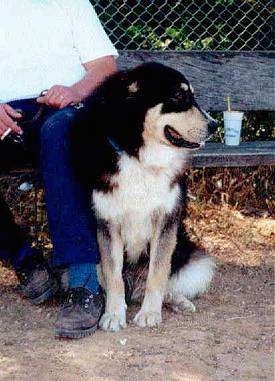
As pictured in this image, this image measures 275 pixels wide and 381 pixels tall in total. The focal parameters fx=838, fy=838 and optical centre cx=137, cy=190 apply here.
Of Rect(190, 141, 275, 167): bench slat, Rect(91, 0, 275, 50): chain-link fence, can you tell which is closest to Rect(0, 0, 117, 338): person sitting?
Rect(190, 141, 275, 167): bench slat

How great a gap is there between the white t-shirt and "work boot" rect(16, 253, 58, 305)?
0.85 metres

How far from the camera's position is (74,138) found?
3.93m

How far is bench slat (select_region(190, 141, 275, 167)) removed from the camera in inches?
186

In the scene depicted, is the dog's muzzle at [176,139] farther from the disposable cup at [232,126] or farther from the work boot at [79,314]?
the disposable cup at [232,126]

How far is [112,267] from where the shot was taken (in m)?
4.01

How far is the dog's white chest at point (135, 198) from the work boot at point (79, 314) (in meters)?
0.35

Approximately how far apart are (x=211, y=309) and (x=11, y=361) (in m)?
1.13

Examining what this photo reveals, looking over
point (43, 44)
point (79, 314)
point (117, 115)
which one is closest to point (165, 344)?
point (79, 314)

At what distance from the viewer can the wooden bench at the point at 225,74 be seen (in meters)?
5.23

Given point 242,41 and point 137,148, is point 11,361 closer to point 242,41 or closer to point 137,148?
point 137,148

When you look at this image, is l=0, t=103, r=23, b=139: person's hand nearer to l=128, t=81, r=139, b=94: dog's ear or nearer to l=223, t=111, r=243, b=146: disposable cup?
l=128, t=81, r=139, b=94: dog's ear

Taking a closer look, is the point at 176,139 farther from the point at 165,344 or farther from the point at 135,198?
the point at 165,344

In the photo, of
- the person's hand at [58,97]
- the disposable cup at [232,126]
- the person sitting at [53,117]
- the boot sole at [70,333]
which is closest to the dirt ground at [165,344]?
the boot sole at [70,333]

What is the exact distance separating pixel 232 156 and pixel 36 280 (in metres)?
1.33
